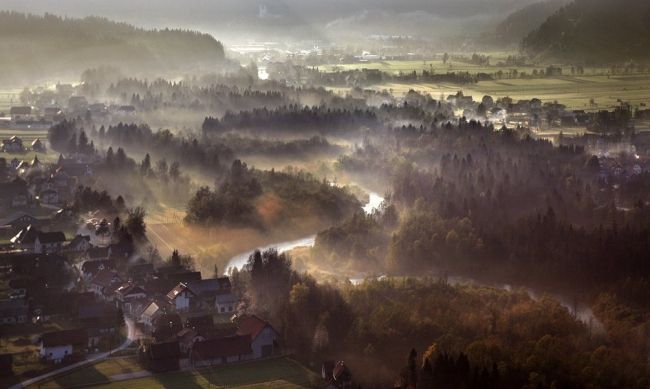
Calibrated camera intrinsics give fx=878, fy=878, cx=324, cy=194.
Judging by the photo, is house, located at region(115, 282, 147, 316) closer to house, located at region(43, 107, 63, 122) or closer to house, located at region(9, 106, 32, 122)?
house, located at region(43, 107, 63, 122)

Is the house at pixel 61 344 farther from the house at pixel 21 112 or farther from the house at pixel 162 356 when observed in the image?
the house at pixel 21 112

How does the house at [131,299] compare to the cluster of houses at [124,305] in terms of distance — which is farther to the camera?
the house at [131,299]

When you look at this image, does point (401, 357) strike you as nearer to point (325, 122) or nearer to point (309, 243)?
point (309, 243)

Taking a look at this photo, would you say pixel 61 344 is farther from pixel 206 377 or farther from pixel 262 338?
pixel 262 338

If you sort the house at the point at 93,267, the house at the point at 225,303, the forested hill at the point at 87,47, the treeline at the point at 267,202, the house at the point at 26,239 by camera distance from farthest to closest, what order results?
the forested hill at the point at 87,47
the treeline at the point at 267,202
the house at the point at 26,239
the house at the point at 93,267
the house at the point at 225,303

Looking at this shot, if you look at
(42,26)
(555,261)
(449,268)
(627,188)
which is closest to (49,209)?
(449,268)

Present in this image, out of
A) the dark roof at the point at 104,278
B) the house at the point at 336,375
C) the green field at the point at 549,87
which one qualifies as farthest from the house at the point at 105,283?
the green field at the point at 549,87

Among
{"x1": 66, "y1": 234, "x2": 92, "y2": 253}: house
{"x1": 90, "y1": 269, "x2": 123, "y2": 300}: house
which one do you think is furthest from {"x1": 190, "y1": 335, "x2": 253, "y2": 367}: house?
{"x1": 66, "y1": 234, "x2": 92, "y2": 253}: house
